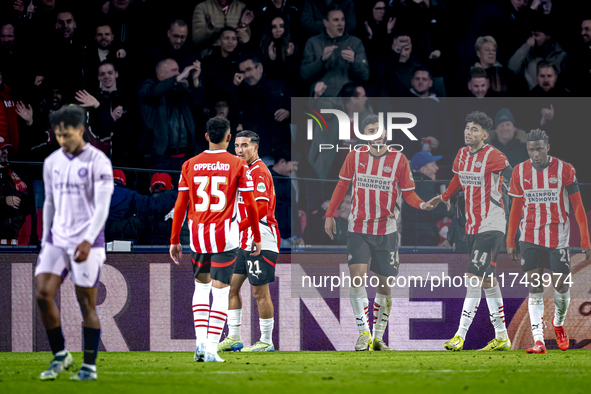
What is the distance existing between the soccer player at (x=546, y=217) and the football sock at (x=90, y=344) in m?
4.78

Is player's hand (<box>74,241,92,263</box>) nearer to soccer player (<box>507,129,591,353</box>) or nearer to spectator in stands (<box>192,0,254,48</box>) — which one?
soccer player (<box>507,129,591,353</box>)

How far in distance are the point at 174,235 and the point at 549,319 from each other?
193 inches

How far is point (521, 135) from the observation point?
30.1 feet

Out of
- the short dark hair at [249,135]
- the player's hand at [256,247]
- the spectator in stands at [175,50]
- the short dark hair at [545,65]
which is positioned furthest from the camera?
the short dark hair at [545,65]

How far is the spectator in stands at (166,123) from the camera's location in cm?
908

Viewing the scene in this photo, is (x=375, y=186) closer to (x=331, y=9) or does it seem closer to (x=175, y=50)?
(x=331, y=9)

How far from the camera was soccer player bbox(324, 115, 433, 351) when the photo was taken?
7449 mm

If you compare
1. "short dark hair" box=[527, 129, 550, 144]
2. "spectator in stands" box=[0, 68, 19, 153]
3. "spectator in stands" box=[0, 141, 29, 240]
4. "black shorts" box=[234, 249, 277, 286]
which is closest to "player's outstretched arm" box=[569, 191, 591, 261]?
"short dark hair" box=[527, 129, 550, 144]

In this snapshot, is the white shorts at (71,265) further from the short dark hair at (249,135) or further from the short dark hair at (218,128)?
the short dark hair at (249,135)

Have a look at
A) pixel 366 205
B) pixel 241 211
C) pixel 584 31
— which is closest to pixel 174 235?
pixel 241 211

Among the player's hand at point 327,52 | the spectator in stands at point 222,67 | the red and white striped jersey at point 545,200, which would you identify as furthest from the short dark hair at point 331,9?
the red and white striped jersey at point 545,200

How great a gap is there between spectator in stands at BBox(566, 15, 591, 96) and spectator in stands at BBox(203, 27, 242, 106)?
479 centimetres

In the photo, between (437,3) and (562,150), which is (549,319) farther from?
(437,3)

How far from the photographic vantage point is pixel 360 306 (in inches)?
293
